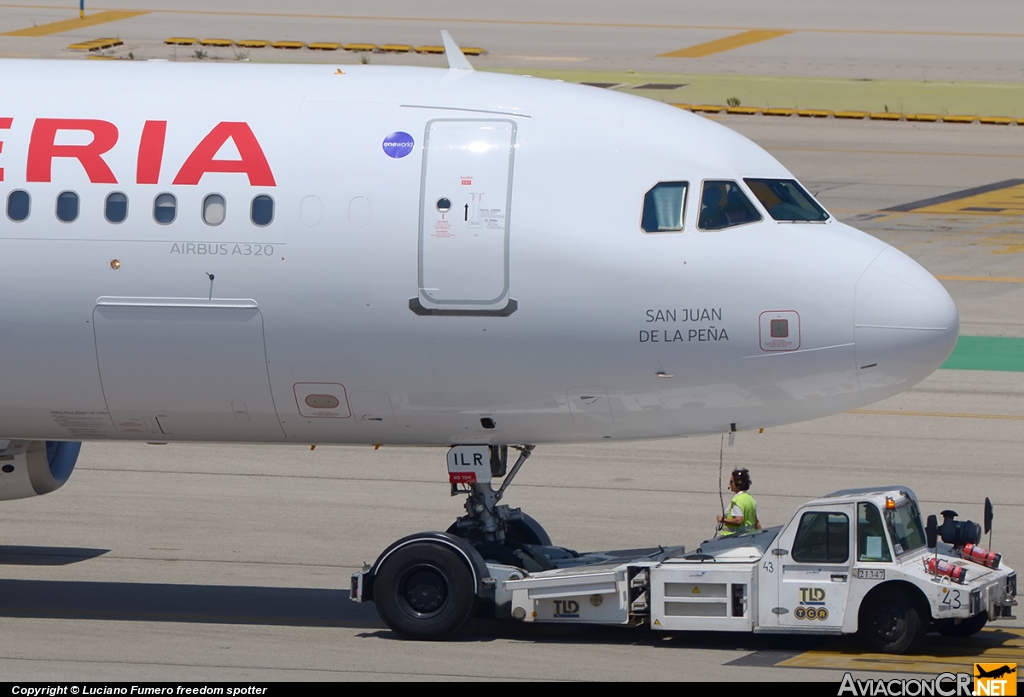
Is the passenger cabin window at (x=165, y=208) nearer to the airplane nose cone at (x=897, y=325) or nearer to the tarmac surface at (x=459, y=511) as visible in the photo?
the tarmac surface at (x=459, y=511)

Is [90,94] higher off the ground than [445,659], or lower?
higher

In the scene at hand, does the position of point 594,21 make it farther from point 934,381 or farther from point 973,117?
point 934,381

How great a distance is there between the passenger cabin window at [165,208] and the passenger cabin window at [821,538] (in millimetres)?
7430

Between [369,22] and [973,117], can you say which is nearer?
[973,117]

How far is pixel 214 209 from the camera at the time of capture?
1770 centimetres

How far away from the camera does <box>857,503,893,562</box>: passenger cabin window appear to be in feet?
56.4

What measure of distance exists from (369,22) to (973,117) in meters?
27.9

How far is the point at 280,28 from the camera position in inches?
2682

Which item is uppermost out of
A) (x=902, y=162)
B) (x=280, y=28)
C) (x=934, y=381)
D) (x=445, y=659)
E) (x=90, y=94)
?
(x=280, y=28)

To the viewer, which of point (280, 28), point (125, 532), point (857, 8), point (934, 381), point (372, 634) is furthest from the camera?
point (857, 8)

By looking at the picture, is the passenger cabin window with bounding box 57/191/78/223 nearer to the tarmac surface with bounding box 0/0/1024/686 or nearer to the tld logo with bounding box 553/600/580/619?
the tarmac surface with bounding box 0/0/1024/686

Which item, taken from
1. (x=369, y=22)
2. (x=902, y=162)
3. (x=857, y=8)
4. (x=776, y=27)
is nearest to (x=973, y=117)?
(x=902, y=162)

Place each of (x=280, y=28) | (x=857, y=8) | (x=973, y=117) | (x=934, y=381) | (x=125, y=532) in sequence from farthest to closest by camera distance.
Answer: (x=857, y=8)
(x=280, y=28)
(x=973, y=117)
(x=934, y=381)
(x=125, y=532)

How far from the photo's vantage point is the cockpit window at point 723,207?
1753cm
